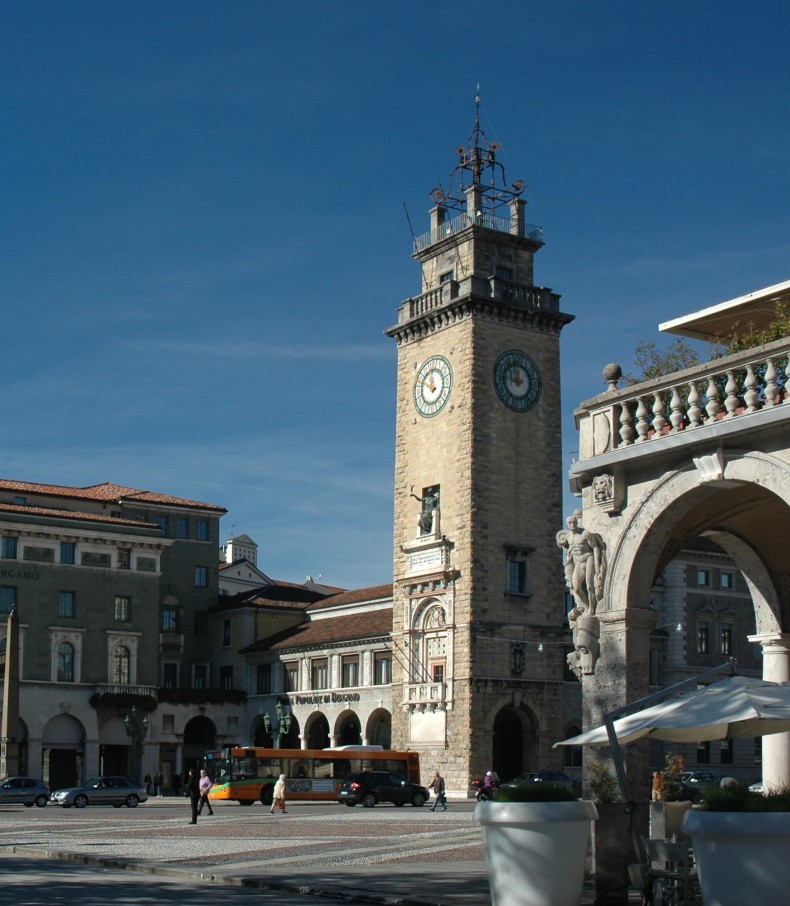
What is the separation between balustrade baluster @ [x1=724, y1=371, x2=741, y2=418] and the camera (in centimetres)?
1483

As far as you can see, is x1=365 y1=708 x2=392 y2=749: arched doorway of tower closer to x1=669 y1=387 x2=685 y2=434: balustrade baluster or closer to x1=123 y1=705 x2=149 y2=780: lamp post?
x1=123 y1=705 x2=149 y2=780: lamp post

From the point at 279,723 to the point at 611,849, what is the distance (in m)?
61.1

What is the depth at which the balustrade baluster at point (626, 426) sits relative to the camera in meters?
16.2

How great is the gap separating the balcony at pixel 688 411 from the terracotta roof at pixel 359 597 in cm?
5639

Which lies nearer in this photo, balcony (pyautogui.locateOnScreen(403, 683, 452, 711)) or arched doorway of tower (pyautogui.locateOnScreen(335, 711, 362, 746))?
balcony (pyautogui.locateOnScreen(403, 683, 452, 711))

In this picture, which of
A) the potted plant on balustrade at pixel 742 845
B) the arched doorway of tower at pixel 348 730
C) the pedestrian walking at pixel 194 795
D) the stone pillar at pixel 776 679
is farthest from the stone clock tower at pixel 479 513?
the potted plant on balustrade at pixel 742 845

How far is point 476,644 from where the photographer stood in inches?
2341

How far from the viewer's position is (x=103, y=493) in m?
78.8

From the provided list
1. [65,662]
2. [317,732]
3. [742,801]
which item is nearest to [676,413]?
[742,801]

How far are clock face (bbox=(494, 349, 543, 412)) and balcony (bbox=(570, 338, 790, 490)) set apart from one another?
46108mm

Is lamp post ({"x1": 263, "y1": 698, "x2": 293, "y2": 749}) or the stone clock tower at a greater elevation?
the stone clock tower

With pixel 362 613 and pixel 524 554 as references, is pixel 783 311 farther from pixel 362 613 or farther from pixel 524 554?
pixel 362 613

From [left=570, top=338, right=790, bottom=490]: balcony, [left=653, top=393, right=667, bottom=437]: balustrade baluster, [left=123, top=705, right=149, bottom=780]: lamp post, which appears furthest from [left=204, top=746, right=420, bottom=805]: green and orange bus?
[left=653, top=393, right=667, bottom=437]: balustrade baluster

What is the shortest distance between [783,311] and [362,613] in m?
58.4
